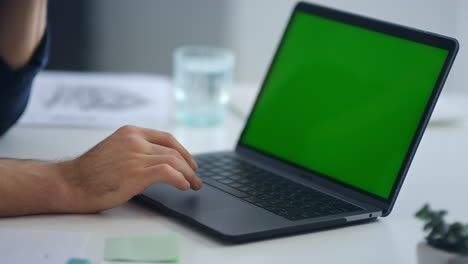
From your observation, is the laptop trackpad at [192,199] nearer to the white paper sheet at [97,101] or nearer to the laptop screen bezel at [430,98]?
the laptop screen bezel at [430,98]

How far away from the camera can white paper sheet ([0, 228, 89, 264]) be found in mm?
692

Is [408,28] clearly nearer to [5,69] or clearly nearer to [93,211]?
[93,211]

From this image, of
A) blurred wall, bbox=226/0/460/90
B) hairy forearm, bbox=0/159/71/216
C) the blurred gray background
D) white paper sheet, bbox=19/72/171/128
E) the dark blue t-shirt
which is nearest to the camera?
hairy forearm, bbox=0/159/71/216

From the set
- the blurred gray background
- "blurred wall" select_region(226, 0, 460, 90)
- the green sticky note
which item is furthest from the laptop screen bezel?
"blurred wall" select_region(226, 0, 460, 90)

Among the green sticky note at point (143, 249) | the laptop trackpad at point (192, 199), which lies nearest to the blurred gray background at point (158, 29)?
the laptop trackpad at point (192, 199)

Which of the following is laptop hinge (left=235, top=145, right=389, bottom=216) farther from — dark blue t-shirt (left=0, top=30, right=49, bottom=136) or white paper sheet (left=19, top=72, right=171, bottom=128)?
dark blue t-shirt (left=0, top=30, right=49, bottom=136)

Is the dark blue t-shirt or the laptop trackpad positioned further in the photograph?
the dark blue t-shirt

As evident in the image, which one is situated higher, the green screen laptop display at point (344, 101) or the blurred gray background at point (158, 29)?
the green screen laptop display at point (344, 101)

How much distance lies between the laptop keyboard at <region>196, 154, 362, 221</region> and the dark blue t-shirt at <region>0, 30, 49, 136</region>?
0.35 meters

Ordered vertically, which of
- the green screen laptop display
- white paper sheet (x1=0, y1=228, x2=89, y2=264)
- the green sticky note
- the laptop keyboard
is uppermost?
the green screen laptop display

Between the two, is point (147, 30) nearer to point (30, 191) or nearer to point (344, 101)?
point (344, 101)

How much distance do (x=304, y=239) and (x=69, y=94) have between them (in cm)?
78

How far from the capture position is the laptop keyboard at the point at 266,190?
0.84 metres

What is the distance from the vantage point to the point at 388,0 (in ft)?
7.86
